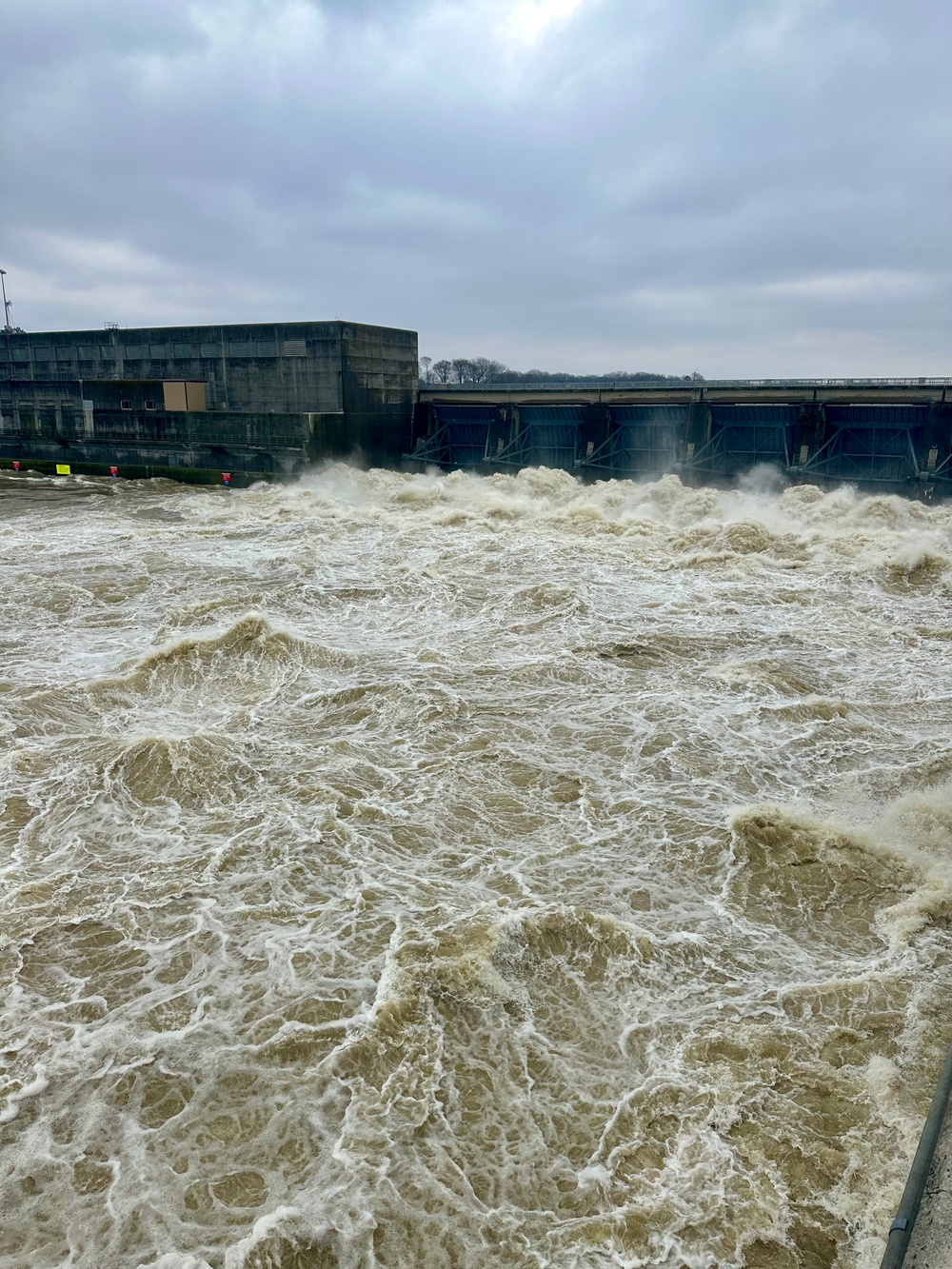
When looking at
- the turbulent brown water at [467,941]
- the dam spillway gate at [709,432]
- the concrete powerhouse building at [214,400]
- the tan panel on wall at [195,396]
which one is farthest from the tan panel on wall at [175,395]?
the turbulent brown water at [467,941]

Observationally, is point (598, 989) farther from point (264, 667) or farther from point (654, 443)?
point (654, 443)

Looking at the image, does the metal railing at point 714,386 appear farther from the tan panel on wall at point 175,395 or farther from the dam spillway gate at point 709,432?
the tan panel on wall at point 175,395

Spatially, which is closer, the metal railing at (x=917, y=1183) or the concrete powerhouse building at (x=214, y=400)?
the metal railing at (x=917, y=1183)

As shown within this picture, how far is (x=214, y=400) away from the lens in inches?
1173

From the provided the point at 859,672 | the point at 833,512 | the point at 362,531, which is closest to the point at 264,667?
the point at 859,672

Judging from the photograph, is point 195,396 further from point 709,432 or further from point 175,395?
point 709,432

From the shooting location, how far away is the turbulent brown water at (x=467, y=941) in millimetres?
Answer: 3609

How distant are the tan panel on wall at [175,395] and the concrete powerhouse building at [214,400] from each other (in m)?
0.03

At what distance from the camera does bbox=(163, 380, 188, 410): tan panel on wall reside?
29.2 meters

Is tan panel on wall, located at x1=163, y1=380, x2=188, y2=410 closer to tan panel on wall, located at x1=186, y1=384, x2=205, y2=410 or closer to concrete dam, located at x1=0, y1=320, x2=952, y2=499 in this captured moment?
concrete dam, located at x1=0, y1=320, x2=952, y2=499

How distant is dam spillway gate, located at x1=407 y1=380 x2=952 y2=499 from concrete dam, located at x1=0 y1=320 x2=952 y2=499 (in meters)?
0.05

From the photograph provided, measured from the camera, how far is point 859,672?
33.7 feet

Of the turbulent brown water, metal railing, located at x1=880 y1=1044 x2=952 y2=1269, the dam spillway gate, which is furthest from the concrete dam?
metal railing, located at x1=880 y1=1044 x2=952 y2=1269

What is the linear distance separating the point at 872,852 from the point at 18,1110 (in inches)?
230
